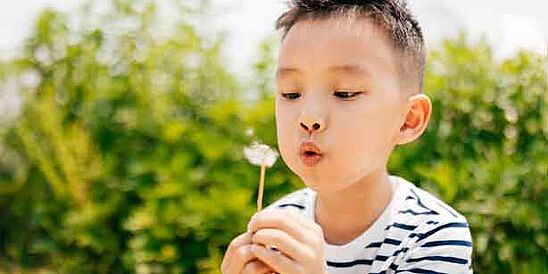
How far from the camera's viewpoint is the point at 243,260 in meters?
1.37

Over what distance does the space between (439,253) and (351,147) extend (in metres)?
0.19

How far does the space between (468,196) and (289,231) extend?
1314mm

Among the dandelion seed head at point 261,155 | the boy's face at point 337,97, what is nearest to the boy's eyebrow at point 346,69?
the boy's face at point 337,97

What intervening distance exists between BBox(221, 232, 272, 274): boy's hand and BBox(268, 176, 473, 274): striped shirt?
196 mm

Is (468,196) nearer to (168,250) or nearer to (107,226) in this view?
(168,250)

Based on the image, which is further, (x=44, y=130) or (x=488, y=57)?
(x=44, y=130)

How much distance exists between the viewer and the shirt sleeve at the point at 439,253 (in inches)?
58.2

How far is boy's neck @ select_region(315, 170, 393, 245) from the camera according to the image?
154 cm

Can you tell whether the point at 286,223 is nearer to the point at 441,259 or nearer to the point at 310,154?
the point at 310,154

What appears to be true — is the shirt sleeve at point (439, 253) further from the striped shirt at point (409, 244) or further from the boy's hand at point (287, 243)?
the boy's hand at point (287, 243)

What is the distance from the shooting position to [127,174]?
10.2ft

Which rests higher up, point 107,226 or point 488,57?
point 488,57

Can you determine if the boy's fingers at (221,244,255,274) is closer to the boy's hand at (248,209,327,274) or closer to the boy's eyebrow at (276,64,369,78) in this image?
the boy's hand at (248,209,327,274)

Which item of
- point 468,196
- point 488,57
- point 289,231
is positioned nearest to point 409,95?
point 289,231
